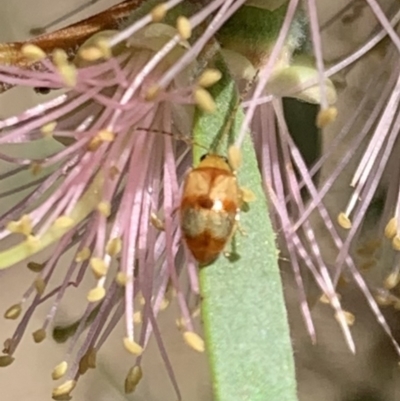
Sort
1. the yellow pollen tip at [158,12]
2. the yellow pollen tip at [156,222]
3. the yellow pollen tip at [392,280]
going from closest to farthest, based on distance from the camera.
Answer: the yellow pollen tip at [158,12], the yellow pollen tip at [156,222], the yellow pollen tip at [392,280]

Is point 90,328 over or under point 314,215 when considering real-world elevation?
under

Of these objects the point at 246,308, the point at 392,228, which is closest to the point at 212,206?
the point at 246,308

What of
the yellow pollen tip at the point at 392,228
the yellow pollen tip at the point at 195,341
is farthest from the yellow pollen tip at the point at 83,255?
A: the yellow pollen tip at the point at 392,228

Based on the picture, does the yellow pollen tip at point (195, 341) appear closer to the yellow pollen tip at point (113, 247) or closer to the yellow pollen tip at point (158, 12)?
the yellow pollen tip at point (113, 247)

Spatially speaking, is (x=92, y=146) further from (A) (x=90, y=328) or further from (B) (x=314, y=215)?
(B) (x=314, y=215)

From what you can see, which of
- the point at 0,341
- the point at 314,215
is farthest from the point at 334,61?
the point at 0,341

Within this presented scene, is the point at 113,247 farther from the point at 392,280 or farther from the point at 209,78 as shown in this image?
the point at 392,280
